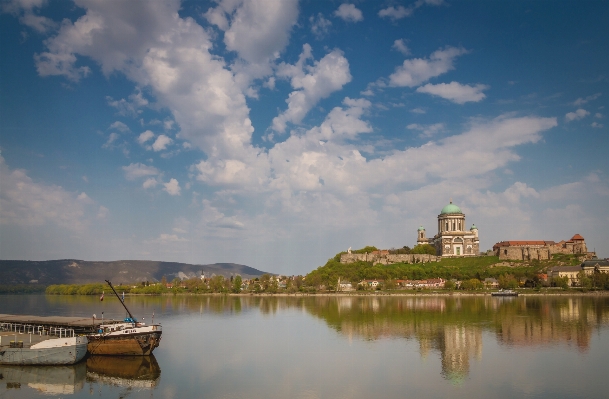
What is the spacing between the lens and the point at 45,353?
3169 centimetres

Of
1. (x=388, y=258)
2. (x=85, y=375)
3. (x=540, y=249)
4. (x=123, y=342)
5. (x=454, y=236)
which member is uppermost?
(x=454, y=236)

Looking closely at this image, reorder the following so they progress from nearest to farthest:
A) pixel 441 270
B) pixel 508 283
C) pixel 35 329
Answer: pixel 35 329 < pixel 508 283 < pixel 441 270

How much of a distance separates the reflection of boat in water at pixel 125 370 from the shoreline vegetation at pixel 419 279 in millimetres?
81995

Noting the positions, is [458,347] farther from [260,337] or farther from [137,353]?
[137,353]

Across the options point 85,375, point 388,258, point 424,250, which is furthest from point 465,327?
point 424,250

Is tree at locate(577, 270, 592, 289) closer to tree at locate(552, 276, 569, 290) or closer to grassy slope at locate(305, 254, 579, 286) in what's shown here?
tree at locate(552, 276, 569, 290)

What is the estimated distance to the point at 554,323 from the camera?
4972 centimetres

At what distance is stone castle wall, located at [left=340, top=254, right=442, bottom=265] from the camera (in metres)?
152

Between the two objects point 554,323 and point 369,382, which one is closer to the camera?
point 369,382

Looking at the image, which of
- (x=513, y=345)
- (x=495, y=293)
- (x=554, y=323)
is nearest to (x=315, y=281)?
(x=495, y=293)

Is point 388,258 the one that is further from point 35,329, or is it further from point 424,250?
point 35,329

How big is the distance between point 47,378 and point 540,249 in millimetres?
136683

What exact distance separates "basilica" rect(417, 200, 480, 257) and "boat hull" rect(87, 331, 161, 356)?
130 m

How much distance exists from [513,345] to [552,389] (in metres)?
12.8
